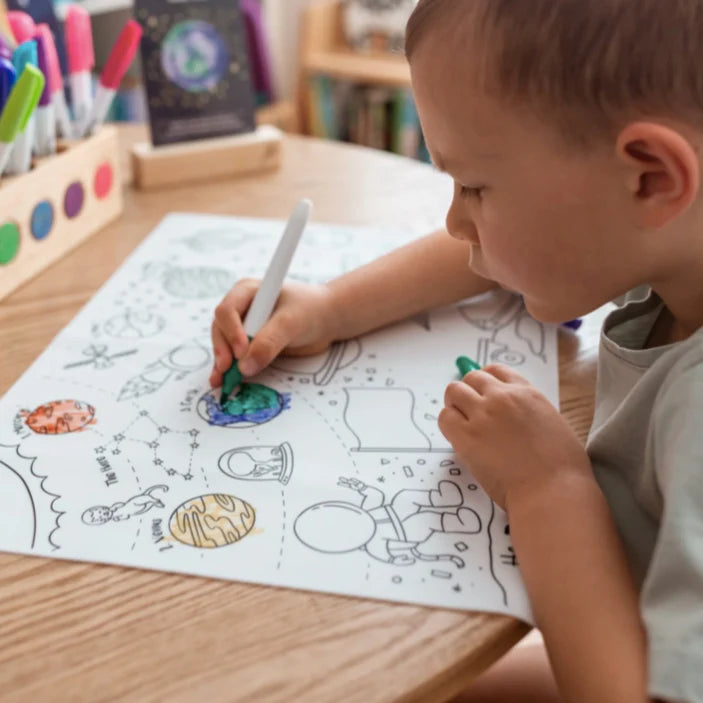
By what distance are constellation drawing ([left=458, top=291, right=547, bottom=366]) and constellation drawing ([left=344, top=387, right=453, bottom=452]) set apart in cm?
9

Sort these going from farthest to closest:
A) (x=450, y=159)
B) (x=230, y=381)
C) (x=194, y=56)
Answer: (x=194, y=56)
(x=230, y=381)
(x=450, y=159)

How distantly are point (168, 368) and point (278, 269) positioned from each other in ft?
0.38

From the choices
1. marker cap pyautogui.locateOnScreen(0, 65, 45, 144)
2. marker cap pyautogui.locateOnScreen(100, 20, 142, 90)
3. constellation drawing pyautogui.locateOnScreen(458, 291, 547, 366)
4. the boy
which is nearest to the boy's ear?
the boy

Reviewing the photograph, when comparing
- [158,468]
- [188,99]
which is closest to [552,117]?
[158,468]

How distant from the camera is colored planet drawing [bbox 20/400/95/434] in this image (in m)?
0.58

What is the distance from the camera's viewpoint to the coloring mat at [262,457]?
1.55ft

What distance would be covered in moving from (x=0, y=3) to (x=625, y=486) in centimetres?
106

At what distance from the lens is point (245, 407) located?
2.02 ft

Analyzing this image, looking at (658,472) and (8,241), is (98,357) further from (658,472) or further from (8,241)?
(658,472)

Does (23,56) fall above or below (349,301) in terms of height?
above

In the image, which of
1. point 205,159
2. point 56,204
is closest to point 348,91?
point 205,159

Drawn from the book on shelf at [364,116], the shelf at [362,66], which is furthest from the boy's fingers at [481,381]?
the book on shelf at [364,116]

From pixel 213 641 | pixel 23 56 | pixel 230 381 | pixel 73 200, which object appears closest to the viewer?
pixel 213 641

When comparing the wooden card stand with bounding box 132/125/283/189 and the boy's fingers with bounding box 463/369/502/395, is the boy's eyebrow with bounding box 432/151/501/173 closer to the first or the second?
the boy's fingers with bounding box 463/369/502/395
